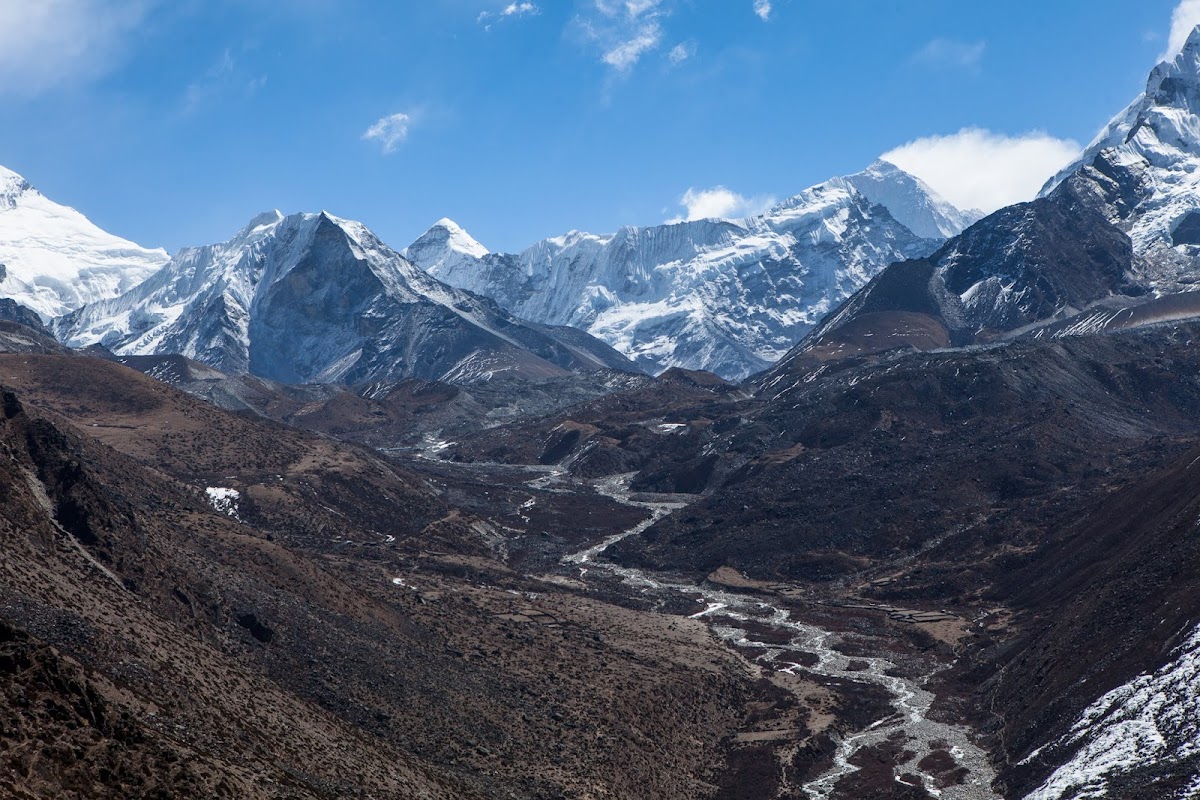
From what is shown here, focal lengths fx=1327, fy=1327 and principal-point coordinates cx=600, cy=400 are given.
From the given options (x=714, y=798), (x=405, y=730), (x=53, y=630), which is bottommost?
(x=714, y=798)

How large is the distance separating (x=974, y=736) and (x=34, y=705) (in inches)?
2362

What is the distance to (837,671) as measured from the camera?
107375mm

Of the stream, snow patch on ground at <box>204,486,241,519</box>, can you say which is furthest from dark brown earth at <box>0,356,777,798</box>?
the stream

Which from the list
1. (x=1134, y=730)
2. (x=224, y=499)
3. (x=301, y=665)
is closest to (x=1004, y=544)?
(x=1134, y=730)

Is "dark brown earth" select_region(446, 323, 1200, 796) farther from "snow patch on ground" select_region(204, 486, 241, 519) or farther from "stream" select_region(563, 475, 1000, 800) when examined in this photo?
"snow patch on ground" select_region(204, 486, 241, 519)

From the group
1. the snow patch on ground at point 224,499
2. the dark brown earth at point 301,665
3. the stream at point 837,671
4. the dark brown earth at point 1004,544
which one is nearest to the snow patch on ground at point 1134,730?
the dark brown earth at point 1004,544

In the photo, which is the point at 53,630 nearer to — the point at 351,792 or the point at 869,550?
the point at 351,792

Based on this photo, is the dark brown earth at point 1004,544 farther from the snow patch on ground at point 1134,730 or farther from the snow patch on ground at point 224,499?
the snow patch on ground at point 224,499

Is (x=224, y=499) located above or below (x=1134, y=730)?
above

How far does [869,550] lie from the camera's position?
6019 inches

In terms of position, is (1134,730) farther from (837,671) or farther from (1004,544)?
(1004,544)

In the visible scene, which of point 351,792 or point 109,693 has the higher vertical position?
point 109,693

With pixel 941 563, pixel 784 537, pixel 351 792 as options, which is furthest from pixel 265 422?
pixel 351 792

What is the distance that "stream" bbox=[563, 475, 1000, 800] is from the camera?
7762 cm
